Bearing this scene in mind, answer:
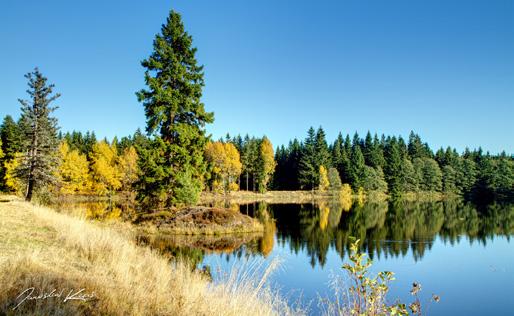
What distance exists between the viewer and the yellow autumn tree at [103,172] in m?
68.7

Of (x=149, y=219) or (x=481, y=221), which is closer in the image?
(x=149, y=219)

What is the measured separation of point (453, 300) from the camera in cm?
1419

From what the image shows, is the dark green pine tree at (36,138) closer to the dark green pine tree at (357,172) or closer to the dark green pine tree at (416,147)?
the dark green pine tree at (357,172)

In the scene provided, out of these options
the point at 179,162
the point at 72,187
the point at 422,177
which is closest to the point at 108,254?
the point at 179,162

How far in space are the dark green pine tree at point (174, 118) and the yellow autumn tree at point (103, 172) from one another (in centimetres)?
4276

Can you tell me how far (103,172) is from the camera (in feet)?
225

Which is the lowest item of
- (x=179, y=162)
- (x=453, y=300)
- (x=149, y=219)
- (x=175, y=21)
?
(x=453, y=300)

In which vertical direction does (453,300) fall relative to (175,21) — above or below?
below

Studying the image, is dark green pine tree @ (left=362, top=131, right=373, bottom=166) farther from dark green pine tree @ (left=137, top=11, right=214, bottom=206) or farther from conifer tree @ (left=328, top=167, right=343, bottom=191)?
dark green pine tree @ (left=137, top=11, right=214, bottom=206)

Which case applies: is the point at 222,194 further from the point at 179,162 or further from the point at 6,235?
the point at 6,235

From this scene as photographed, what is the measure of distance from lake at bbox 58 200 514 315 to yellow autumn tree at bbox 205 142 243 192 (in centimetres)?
4507

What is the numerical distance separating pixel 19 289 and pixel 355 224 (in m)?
33.2

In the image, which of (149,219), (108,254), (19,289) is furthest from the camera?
(149,219)

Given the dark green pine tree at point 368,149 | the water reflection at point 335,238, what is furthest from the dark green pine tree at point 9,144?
the dark green pine tree at point 368,149
